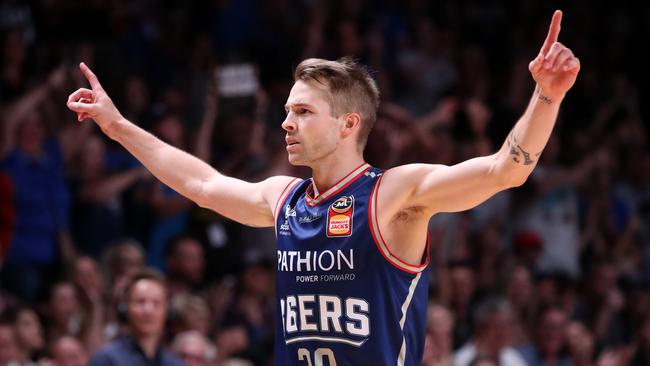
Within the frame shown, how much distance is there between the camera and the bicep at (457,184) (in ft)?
14.2

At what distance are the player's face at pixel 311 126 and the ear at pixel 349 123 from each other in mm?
29

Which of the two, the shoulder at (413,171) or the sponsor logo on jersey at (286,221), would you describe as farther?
the sponsor logo on jersey at (286,221)

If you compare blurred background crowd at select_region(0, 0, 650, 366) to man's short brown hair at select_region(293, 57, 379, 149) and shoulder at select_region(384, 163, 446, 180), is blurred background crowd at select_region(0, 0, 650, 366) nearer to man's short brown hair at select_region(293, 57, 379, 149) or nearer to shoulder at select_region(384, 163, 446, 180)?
man's short brown hair at select_region(293, 57, 379, 149)

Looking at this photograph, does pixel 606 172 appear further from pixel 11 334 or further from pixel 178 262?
pixel 11 334

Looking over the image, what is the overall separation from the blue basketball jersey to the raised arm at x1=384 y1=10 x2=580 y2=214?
0.78 ft

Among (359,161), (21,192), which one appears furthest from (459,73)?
(359,161)

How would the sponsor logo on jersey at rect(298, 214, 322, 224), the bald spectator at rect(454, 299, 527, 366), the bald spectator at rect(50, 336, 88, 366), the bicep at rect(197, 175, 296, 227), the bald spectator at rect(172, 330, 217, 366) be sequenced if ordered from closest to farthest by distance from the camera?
the sponsor logo on jersey at rect(298, 214, 322, 224), the bicep at rect(197, 175, 296, 227), the bald spectator at rect(50, 336, 88, 366), the bald spectator at rect(172, 330, 217, 366), the bald spectator at rect(454, 299, 527, 366)

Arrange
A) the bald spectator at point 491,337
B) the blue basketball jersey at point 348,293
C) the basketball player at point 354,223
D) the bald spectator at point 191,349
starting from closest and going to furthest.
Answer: the basketball player at point 354,223
the blue basketball jersey at point 348,293
the bald spectator at point 191,349
the bald spectator at point 491,337

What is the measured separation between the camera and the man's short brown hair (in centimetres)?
483

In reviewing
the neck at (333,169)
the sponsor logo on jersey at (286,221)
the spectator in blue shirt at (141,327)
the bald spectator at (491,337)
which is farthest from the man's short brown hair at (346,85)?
the bald spectator at (491,337)

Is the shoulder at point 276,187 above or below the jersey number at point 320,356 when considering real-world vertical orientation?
above

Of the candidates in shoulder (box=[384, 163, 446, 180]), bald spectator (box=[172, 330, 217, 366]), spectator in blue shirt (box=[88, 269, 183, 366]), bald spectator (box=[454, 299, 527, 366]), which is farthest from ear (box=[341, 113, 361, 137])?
bald spectator (box=[454, 299, 527, 366])

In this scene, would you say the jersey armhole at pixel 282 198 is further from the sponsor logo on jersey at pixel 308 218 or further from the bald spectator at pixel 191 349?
the bald spectator at pixel 191 349

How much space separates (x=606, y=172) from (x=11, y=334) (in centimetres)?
732
